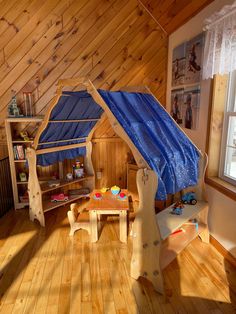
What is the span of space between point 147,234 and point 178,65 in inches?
90.7

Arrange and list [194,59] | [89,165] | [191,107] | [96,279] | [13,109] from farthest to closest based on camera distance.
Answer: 1. [89,165]
2. [13,109]
3. [191,107]
4. [194,59]
5. [96,279]

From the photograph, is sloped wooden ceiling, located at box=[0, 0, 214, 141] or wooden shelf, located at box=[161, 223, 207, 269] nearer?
wooden shelf, located at box=[161, 223, 207, 269]

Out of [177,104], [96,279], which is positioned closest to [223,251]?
[96,279]

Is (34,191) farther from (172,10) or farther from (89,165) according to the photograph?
(172,10)

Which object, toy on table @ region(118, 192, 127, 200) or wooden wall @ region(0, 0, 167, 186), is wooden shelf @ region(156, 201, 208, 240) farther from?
wooden wall @ region(0, 0, 167, 186)

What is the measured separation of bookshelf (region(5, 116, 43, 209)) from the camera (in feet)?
9.71

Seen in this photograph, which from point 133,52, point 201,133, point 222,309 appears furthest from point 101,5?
point 222,309

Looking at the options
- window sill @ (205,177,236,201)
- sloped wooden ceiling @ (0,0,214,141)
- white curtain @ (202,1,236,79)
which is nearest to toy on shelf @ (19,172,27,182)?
sloped wooden ceiling @ (0,0,214,141)

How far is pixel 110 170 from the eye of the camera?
12.2ft

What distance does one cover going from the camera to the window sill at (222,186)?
81.7 inches

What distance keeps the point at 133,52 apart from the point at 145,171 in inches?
95.6

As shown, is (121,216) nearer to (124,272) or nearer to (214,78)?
(124,272)

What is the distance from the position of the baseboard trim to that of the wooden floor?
4 centimetres

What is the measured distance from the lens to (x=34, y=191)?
2.75m
